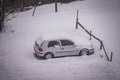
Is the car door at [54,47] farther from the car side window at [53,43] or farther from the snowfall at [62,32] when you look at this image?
the snowfall at [62,32]

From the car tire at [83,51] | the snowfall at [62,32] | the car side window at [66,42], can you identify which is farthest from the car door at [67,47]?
the car tire at [83,51]

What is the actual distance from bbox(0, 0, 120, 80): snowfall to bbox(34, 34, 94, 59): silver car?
0.35 meters

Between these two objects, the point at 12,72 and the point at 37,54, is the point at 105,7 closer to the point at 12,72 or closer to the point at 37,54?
the point at 37,54

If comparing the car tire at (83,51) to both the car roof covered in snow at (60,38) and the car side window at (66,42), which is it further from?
the car side window at (66,42)

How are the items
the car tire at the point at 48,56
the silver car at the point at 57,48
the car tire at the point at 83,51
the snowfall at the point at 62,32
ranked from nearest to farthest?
the snowfall at the point at 62,32
the silver car at the point at 57,48
the car tire at the point at 48,56
the car tire at the point at 83,51

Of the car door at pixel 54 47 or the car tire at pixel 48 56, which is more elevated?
the car door at pixel 54 47

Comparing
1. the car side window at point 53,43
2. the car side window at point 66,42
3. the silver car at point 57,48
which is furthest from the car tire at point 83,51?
the car side window at point 53,43

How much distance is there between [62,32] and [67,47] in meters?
2.27

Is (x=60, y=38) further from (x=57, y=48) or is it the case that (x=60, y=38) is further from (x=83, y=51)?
(x=83, y=51)

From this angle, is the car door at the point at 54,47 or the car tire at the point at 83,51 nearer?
the car door at the point at 54,47

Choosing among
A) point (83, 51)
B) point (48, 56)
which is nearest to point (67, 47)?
point (83, 51)

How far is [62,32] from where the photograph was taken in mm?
15320

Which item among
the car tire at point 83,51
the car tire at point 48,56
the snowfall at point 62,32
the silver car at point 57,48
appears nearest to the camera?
the snowfall at point 62,32

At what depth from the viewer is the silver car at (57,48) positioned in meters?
13.1
